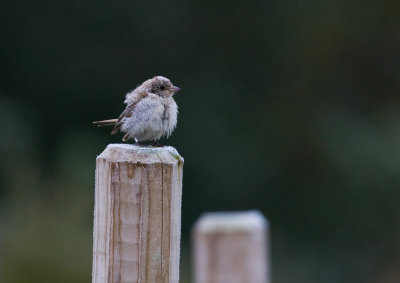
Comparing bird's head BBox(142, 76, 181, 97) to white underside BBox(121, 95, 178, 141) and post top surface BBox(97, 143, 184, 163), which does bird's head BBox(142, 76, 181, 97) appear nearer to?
white underside BBox(121, 95, 178, 141)

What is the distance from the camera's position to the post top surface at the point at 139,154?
2348mm

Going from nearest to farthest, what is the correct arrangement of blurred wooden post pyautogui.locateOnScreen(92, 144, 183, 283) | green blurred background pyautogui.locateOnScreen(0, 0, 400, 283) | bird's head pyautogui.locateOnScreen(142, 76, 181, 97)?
1. blurred wooden post pyautogui.locateOnScreen(92, 144, 183, 283)
2. bird's head pyautogui.locateOnScreen(142, 76, 181, 97)
3. green blurred background pyautogui.locateOnScreen(0, 0, 400, 283)

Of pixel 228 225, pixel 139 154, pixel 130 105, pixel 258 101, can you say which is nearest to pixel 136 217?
pixel 139 154

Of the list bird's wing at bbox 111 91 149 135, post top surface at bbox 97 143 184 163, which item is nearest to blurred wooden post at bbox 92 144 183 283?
post top surface at bbox 97 143 184 163

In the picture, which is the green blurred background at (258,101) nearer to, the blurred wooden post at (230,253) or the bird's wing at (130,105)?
the bird's wing at (130,105)

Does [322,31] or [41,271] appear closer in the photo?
[41,271]

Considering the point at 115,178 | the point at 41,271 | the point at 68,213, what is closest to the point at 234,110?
the point at 68,213

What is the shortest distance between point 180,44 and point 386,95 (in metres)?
4.29

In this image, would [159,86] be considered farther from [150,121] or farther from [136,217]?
[136,217]

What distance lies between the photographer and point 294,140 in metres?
17.5

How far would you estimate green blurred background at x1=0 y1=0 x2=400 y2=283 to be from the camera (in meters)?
15.6

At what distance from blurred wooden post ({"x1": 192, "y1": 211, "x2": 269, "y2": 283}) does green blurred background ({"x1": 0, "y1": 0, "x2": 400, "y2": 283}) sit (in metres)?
9.78

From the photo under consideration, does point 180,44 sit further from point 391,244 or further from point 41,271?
point 41,271

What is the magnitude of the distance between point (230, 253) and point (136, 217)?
1.51 meters
